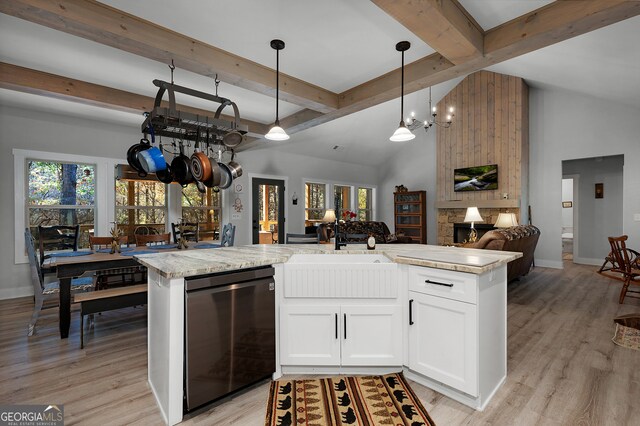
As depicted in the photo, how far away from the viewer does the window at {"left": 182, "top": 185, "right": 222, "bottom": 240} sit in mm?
6078

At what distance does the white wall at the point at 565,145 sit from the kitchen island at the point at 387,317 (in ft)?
18.6

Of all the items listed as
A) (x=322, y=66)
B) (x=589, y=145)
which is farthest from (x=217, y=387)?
(x=589, y=145)

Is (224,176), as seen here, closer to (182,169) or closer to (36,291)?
(182,169)

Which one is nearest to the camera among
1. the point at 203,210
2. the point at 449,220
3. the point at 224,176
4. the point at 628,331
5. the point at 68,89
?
the point at 224,176

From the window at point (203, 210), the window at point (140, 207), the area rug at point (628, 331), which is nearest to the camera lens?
the area rug at point (628, 331)

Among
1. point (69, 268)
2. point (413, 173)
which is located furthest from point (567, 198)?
point (69, 268)

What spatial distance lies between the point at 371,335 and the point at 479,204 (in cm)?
595

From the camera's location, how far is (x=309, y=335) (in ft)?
7.45

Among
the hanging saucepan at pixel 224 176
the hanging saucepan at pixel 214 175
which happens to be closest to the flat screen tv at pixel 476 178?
the hanging saucepan at pixel 224 176

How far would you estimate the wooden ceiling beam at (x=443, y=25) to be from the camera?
81.1 inches

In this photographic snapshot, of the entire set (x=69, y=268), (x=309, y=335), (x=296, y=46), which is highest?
(x=296, y=46)

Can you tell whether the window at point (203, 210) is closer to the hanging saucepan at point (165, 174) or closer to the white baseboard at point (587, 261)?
the hanging saucepan at point (165, 174)

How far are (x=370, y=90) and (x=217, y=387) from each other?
3363 millimetres

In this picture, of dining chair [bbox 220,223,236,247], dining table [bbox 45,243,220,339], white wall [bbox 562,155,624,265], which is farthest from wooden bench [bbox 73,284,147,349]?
white wall [bbox 562,155,624,265]
